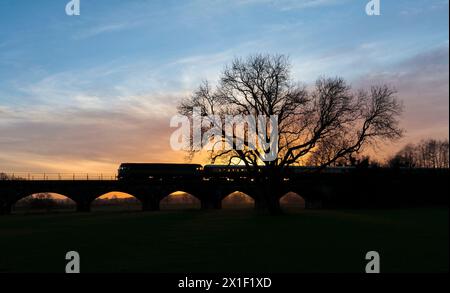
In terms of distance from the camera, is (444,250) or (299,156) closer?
(444,250)

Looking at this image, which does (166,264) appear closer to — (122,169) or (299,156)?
(299,156)

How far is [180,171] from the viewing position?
87938 mm

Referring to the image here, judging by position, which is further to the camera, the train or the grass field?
the train

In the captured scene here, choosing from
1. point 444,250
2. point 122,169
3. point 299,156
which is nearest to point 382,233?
point 444,250

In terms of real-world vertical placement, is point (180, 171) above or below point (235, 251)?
above

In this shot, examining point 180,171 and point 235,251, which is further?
point 180,171

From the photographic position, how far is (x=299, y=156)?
49.3 m

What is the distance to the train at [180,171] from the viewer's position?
8506cm

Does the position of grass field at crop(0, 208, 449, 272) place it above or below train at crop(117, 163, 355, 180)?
below

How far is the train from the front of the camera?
85.1 m

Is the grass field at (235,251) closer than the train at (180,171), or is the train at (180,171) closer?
the grass field at (235,251)

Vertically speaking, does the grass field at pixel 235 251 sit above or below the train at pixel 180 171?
below
